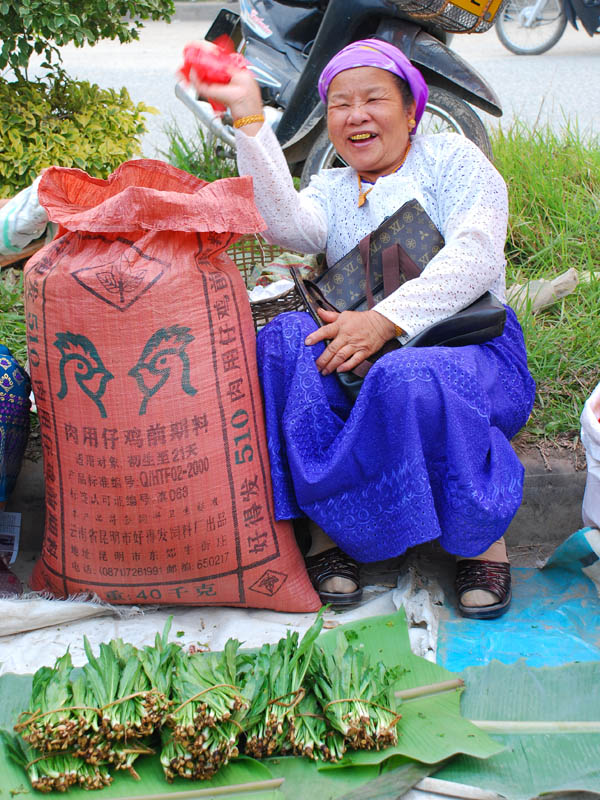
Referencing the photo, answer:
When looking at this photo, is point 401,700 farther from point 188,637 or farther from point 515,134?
point 515,134

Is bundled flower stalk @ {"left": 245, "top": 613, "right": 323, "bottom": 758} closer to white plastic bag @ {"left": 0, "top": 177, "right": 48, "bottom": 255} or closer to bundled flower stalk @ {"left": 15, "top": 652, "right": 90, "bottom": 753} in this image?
bundled flower stalk @ {"left": 15, "top": 652, "right": 90, "bottom": 753}

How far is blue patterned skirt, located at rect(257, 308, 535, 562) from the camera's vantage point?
1.95 m

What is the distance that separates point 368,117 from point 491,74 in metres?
6.01

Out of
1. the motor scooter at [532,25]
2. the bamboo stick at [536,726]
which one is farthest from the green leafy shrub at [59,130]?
the motor scooter at [532,25]

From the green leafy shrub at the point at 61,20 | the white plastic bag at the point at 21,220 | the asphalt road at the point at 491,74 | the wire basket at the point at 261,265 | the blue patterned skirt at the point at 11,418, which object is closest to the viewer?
the white plastic bag at the point at 21,220

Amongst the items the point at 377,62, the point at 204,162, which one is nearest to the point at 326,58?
the point at 204,162

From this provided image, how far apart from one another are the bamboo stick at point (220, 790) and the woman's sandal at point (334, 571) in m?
0.67

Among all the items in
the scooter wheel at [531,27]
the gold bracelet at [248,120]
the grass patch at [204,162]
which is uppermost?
the scooter wheel at [531,27]

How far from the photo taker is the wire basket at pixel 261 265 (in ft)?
7.46

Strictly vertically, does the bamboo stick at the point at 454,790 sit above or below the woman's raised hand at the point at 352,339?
below

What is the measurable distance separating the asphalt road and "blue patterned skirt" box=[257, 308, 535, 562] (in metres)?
2.88

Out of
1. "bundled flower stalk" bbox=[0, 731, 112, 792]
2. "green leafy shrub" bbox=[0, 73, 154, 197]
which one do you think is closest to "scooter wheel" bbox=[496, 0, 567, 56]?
"green leafy shrub" bbox=[0, 73, 154, 197]

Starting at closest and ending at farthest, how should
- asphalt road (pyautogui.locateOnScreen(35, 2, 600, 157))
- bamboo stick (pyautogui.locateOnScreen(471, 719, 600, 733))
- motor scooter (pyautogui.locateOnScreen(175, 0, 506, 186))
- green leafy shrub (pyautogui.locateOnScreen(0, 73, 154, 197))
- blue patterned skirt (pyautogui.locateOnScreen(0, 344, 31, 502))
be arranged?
bamboo stick (pyautogui.locateOnScreen(471, 719, 600, 733)) < blue patterned skirt (pyautogui.locateOnScreen(0, 344, 31, 502)) < green leafy shrub (pyautogui.locateOnScreen(0, 73, 154, 197)) < motor scooter (pyautogui.locateOnScreen(175, 0, 506, 186)) < asphalt road (pyautogui.locateOnScreen(35, 2, 600, 157))

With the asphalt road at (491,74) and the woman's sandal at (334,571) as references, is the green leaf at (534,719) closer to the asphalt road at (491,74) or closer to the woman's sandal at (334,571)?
the woman's sandal at (334,571)
